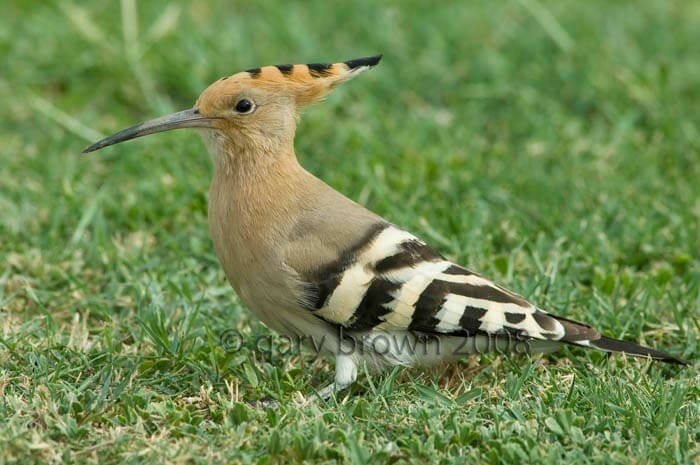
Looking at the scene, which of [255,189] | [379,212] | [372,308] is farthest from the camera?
[379,212]

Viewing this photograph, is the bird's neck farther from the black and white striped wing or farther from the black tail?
the black tail

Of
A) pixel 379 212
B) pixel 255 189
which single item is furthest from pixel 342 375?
pixel 379 212

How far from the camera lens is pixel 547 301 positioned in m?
3.68

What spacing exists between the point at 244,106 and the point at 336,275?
0.64m

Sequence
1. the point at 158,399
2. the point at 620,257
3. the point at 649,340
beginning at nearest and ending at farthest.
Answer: the point at 158,399, the point at 649,340, the point at 620,257

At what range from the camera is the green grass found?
280cm

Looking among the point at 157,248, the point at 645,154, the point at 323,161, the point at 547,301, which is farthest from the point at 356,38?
the point at 547,301

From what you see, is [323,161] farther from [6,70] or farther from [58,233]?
[6,70]

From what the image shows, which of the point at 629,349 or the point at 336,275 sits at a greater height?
the point at 336,275

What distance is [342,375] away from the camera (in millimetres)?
3154

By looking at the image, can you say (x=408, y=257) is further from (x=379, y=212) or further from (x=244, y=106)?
(x=379, y=212)

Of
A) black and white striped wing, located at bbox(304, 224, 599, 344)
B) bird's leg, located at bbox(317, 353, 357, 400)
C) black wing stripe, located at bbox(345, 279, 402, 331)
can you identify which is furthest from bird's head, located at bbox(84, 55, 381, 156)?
bird's leg, located at bbox(317, 353, 357, 400)

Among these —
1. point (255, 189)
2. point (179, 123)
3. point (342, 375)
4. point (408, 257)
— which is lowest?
point (342, 375)

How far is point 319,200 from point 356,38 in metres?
2.83
